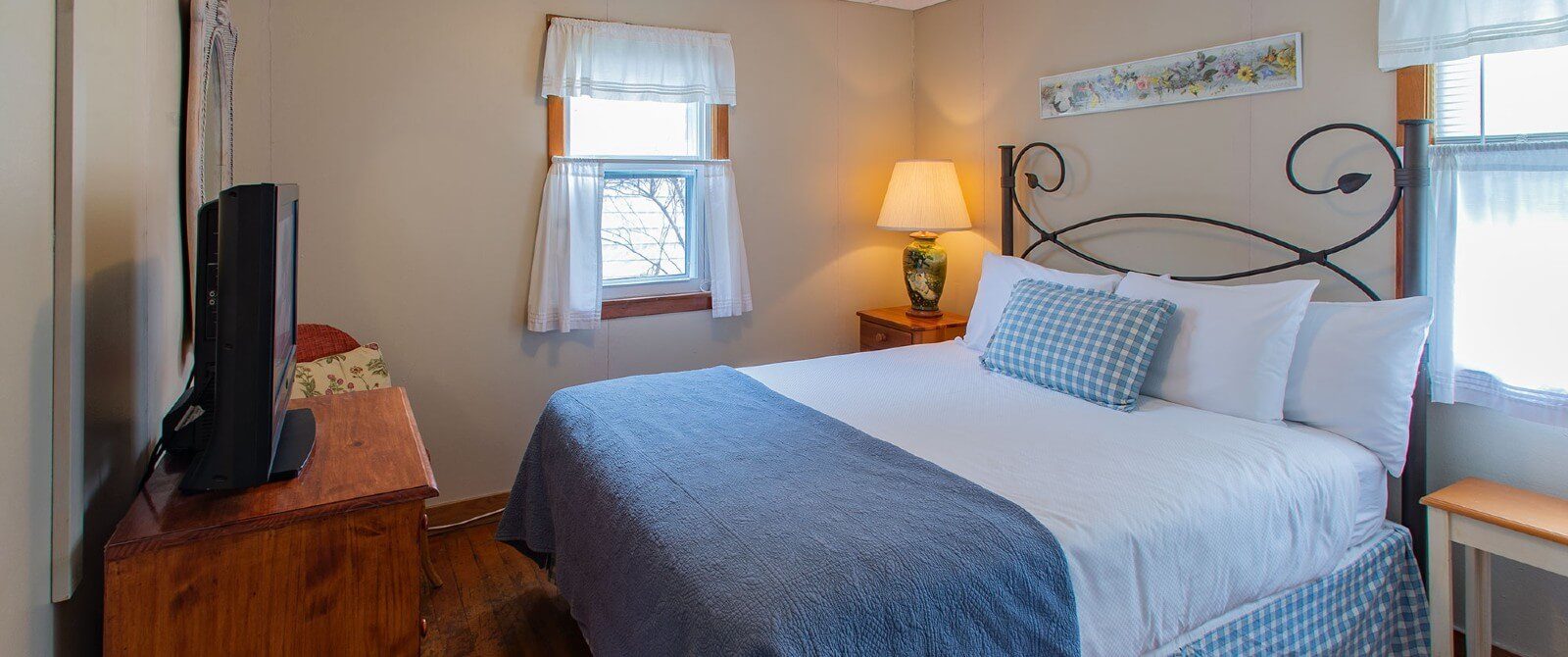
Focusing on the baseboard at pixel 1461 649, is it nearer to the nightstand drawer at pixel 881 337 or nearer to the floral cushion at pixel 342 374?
the nightstand drawer at pixel 881 337

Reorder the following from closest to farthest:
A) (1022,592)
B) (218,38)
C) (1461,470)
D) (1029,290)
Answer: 1. (1022,592)
2. (218,38)
3. (1461,470)
4. (1029,290)

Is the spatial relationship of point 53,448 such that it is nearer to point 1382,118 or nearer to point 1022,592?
point 1022,592

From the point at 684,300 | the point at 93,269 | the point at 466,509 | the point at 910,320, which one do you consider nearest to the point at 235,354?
the point at 93,269

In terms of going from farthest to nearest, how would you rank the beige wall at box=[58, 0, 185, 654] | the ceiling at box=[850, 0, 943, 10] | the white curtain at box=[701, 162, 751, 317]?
1. the ceiling at box=[850, 0, 943, 10]
2. the white curtain at box=[701, 162, 751, 317]
3. the beige wall at box=[58, 0, 185, 654]

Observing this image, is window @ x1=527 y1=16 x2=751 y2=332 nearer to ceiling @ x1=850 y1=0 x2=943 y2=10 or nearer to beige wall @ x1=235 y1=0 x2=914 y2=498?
beige wall @ x1=235 y1=0 x2=914 y2=498

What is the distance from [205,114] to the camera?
1.87m

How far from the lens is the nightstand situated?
12.5ft

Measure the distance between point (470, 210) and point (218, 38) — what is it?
132cm

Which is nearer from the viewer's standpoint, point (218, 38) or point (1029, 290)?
point (218, 38)

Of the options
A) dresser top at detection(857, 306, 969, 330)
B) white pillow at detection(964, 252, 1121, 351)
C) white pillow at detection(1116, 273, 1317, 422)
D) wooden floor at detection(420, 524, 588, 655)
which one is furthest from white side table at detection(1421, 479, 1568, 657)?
wooden floor at detection(420, 524, 588, 655)

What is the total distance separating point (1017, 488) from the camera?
6.03 ft

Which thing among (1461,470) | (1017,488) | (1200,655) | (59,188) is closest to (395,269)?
(59,188)

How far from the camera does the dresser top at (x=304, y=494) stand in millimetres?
1219

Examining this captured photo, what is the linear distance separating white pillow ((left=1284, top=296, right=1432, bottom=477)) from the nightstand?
61.2 inches
